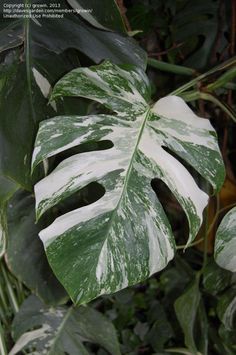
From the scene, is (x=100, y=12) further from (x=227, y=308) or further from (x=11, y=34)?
(x=227, y=308)

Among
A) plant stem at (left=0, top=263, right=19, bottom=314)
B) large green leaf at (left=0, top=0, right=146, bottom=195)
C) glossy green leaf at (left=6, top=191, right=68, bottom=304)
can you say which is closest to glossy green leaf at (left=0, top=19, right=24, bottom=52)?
large green leaf at (left=0, top=0, right=146, bottom=195)

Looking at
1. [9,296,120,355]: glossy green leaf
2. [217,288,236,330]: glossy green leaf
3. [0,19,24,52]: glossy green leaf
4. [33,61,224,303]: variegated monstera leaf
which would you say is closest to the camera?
[33,61,224,303]: variegated monstera leaf

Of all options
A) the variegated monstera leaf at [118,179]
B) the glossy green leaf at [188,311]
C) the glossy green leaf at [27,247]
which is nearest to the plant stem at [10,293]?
the glossy green leaf at [27,247]

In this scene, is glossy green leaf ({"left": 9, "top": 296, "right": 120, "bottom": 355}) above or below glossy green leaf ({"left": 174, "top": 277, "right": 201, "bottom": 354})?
below

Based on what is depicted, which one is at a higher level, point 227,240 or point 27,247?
point 227,240

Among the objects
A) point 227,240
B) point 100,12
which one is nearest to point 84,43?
point 100,12

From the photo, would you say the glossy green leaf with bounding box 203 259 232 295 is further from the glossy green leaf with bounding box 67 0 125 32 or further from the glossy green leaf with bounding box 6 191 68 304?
the glossy green leaf with bounding box 67 0 125 32

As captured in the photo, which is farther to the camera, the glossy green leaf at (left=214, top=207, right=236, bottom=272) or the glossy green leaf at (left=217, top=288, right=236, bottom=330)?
the glossy green leaf at (left=217, top=288, right=236, bottom=330)

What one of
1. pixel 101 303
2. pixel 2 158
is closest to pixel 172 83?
pixel 101 303
